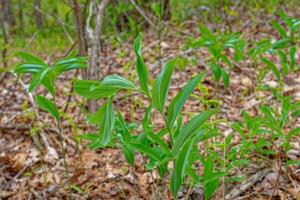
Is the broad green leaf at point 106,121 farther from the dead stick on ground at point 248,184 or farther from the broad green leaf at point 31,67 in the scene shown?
the dead stick on ground at point 248,184

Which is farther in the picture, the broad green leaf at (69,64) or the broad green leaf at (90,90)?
the broad green leaf at (69,64)

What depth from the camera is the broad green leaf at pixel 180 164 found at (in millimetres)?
1058

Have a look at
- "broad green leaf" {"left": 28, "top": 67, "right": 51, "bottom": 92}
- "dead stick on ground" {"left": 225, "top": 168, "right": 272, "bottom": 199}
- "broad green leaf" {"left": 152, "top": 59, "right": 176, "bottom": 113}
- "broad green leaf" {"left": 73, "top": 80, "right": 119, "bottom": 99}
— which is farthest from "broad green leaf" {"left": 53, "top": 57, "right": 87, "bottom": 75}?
"dead stick on ground" {"left": 225, "top": 168, "right": 272, "bottom": 199}

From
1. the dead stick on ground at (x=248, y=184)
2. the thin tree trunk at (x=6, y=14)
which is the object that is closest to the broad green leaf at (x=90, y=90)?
the dead stick on ground at (x=248, y=184)

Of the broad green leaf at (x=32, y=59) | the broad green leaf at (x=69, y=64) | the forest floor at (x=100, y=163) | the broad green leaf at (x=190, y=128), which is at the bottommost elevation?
the forest floor at (x=100, y=163)

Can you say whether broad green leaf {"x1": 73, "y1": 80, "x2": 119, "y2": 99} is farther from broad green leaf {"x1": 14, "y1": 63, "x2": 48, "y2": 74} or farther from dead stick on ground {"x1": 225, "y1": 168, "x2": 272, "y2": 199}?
dead stick on ground {"x1": 225, "y1": 168, "x2": 272, "y2": 199}

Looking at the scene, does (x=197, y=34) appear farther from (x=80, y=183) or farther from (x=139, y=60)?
(x=139, y=60)

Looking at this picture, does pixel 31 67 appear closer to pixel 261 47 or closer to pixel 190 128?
pixel 190 128

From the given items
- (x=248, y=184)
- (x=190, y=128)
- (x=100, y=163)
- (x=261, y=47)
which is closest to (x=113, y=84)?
(x=190, y=128)

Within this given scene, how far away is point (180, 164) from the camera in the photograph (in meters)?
1.09

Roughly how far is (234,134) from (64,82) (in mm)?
1818

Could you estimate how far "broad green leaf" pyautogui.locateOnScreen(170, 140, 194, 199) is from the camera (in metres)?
1.06

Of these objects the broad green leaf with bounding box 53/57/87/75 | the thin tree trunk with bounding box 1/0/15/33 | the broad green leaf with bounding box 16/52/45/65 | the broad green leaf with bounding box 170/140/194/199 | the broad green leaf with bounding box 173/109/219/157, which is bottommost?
the broad green leaf with bounding box 170/140/194/199

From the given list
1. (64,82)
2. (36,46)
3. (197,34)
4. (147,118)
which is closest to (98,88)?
(147,118)
